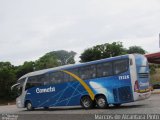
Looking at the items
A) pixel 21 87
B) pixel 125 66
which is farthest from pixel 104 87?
pixel 21 87

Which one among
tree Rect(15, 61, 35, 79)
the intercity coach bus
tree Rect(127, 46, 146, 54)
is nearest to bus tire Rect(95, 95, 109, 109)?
the intercity coach bus

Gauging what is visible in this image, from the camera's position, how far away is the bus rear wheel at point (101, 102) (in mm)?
20453

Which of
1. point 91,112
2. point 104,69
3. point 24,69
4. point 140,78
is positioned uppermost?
point 24,69

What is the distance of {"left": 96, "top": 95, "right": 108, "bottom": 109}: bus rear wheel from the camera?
805 inches

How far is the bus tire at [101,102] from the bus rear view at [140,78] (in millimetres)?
2080

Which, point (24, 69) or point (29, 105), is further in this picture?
point (24, 69)

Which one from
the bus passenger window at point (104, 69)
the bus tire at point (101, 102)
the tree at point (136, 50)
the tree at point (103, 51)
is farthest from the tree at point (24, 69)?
the bus passenger window at point (104, 69)

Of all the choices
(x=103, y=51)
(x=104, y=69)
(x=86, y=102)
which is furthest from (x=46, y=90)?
(x=103, y=51)

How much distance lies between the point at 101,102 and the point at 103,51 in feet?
151

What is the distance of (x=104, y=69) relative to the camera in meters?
20.4

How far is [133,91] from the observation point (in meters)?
19.1

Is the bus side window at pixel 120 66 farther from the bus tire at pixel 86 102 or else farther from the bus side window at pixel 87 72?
the bus tire at pixel 86 102

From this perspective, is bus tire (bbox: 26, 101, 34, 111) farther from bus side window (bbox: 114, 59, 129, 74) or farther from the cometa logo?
bus side window (bbox: 114, 59, 129, 74)

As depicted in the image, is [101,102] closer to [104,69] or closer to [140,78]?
[104,69]
